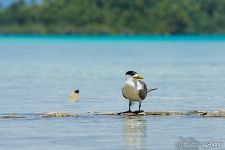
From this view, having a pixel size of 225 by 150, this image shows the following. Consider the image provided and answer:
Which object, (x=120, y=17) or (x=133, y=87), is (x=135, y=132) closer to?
(x=133, y=87)

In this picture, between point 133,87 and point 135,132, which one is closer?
point 135,132

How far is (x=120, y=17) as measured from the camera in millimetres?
185500

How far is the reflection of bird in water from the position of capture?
1442cm

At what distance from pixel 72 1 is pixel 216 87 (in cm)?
16741

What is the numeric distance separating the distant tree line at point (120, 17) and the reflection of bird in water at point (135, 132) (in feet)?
543

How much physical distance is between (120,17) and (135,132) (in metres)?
170

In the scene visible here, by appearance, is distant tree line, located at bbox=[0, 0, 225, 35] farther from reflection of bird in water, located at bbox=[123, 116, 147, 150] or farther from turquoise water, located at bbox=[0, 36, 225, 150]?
reflection of bird in water, located at bbox=[123, 116, 147, 150]

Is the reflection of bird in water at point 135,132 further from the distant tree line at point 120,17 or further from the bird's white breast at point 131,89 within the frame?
the distant tree line at point 120,17

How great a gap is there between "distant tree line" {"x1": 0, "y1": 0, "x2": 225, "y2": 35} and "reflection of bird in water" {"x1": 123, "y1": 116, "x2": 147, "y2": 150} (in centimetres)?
16551

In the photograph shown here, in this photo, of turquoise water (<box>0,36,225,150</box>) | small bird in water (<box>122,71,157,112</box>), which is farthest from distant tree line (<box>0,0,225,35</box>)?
small bird in water (<box>122,71,157,112</box>)

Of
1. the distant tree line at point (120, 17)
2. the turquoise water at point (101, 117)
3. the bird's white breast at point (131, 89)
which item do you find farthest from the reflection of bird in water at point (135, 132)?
the distant tree line at point (120, 17)

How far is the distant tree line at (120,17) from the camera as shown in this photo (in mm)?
186250

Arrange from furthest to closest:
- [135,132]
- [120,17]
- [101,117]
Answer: [120,17] → [101,117] → [135,132]

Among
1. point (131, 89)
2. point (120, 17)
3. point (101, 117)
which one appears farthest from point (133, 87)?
point (120, 17)
